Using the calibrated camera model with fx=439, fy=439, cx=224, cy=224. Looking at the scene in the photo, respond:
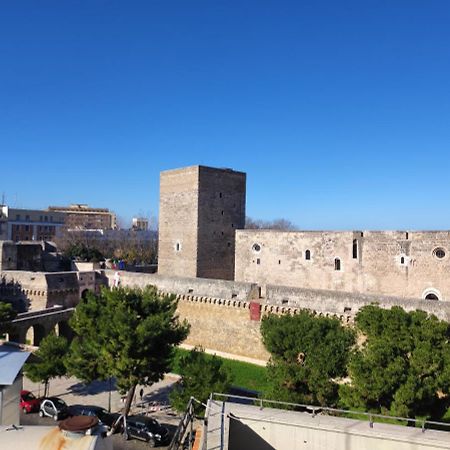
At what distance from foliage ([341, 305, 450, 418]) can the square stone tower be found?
15252 mm

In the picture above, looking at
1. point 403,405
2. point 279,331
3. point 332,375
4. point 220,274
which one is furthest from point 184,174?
point 403,405

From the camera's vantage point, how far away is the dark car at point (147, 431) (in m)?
11.4

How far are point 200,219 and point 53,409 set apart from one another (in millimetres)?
14529

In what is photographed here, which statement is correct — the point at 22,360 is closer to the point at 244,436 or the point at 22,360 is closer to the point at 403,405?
the point at 244,436

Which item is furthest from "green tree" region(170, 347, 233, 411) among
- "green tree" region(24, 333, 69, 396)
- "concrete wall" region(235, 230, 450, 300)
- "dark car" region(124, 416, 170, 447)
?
"concrete wall" region(235, 230, 450, 300)

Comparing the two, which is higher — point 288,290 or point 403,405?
point 288,290

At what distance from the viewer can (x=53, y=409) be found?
42.3ft

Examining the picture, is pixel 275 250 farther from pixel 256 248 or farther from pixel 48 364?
pixel 48 364

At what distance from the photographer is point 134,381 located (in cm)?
1231

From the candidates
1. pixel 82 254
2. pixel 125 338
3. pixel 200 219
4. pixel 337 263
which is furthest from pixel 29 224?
pixel 125 338

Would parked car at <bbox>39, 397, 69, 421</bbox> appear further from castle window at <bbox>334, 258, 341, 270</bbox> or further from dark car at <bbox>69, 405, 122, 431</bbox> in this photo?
castle window at <bbox>334, 258, 341, 270</bbox>

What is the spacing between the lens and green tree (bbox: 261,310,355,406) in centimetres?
1194

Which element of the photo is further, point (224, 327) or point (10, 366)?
point (224, 327)

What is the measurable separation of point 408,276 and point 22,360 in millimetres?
16984
